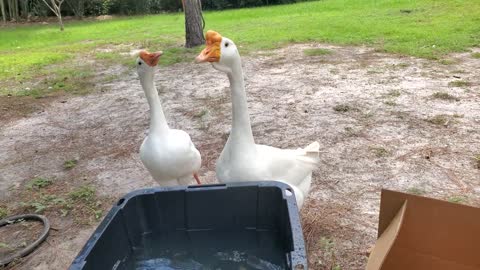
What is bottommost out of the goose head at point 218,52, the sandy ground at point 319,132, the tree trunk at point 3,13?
the sandy ground at point 319,132

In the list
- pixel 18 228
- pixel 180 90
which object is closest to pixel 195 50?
pixel 180 90

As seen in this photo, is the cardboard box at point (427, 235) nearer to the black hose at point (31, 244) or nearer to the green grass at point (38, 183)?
the black hose at point (31, 244)

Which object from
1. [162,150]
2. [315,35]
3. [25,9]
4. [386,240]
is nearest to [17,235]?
[162,150]

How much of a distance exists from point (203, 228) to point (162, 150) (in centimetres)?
64

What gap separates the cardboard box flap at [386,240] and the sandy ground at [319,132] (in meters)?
0.72

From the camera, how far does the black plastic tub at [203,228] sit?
203 centimetres

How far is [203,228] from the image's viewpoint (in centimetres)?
218

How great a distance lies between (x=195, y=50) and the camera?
326 inches

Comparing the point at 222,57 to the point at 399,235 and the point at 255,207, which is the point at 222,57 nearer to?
the point at 255,207

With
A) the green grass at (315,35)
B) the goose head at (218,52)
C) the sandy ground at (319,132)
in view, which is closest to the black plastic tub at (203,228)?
the sandy ground at (319,132)

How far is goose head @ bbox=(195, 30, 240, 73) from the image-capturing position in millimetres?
2084

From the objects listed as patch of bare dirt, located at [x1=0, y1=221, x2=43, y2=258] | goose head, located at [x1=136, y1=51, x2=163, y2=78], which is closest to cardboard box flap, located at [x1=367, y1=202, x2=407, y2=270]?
goose head, located at [x1=136, y1=51, x2=163, y2=78]

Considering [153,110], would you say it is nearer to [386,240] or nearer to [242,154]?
[242,154]

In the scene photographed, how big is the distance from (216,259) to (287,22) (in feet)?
31.9
